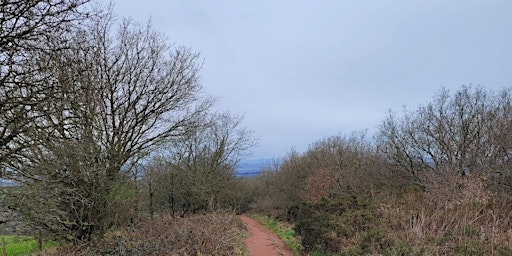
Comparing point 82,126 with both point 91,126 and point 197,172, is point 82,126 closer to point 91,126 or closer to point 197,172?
point 91,126

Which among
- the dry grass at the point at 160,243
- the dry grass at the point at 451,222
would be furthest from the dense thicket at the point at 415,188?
the dry grass at the point at 160,243

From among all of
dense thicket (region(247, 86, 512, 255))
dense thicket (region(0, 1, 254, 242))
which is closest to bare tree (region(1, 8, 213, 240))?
dense thicket (region(0, 1, 254, 242))

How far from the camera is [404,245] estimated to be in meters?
6.84

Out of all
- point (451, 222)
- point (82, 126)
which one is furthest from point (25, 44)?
point (451, 222)

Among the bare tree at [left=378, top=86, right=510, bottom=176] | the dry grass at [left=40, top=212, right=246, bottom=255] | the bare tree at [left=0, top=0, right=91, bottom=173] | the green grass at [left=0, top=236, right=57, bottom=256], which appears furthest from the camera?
the bare tree at [left=378, top=86, right=510, bottom=176]

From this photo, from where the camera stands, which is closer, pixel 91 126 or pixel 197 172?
pixel 91 126

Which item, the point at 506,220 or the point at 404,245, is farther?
the point at 506,220

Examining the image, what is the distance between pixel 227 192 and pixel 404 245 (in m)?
22.7

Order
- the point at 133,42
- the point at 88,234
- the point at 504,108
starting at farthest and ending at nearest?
the point at 504,108
the point at 133,42
the point at 88,234

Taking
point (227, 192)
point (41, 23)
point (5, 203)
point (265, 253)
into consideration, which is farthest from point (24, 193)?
point (227, 192)

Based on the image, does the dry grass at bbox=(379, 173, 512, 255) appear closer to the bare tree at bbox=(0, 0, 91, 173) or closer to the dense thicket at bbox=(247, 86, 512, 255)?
the dense thicket at bbox=(247, 86, 512, 255)

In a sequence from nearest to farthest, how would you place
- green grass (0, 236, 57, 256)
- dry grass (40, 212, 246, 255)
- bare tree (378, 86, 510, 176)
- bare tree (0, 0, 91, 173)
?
bare tree (0, 0, 91, 173) < green grass (0, 236, 57, 256) < dry grass (40, 212, 246, 255) < bare tree (378, 86, 510, 176)

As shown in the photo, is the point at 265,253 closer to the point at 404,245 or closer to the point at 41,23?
the point at 404,245

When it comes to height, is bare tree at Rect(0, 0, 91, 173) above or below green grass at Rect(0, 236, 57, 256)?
above
